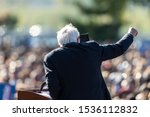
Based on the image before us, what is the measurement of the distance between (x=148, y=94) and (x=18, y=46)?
99.2 feet

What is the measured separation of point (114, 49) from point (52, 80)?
0.85 meters

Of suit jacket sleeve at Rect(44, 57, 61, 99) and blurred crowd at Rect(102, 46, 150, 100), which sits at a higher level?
suit jacket sleeve at Rect(44, 57, 61, 99)

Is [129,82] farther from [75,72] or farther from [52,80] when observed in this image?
[52,80]

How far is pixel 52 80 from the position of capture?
9539mm

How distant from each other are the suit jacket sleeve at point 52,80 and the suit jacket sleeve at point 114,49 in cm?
58

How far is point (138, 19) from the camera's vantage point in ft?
244

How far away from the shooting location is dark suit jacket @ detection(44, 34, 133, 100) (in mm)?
9633

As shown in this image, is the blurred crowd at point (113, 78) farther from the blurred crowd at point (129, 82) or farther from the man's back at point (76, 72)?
the man's back at point (76, 72)

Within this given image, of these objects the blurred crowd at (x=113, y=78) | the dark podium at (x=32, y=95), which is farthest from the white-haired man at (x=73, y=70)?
the blurred crowd at (x=113, y=78)

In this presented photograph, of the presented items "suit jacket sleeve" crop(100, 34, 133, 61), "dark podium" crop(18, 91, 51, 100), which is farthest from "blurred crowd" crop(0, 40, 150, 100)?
"dark podium" crop(18, 91, 51, 100)

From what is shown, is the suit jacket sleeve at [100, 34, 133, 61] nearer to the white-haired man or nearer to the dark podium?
the white-haired man

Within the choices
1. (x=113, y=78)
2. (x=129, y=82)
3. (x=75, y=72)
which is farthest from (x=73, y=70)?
(x=113, y=78)

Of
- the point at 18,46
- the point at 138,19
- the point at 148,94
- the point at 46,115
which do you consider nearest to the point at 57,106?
the point at 46,115

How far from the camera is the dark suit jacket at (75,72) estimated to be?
963 centimetres
